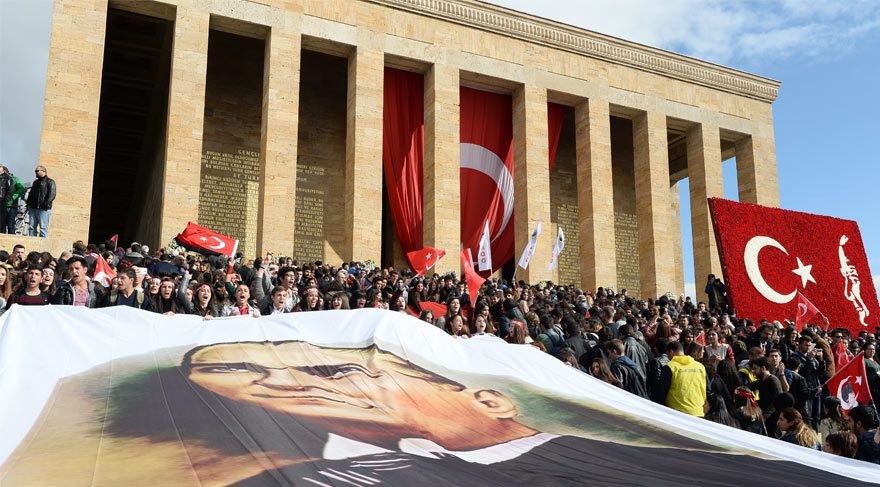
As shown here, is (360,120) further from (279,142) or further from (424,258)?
(424,258)

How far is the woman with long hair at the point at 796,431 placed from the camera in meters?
6.57

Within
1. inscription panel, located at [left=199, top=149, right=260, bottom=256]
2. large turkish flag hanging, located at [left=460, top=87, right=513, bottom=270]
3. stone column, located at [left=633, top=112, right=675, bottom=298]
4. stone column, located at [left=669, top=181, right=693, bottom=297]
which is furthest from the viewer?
stone column, located at [left=669, top=181, right=693, bottom=297]

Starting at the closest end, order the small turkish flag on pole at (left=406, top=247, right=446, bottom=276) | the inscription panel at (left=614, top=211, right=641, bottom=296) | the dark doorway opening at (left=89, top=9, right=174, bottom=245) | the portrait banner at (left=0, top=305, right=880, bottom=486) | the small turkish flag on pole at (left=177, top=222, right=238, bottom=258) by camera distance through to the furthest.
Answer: the portrait banner at (left=0, top=305, right=880, bottom=486)
the small turkish flag on pole at (left=177, top=222, right=238, bottom=258)
the small turkish flag on pole at (left=406, top=247, right=446, bottom=276)
the dark doorway opening at (left=89, top=9, right=174, bottom=245)
the inscription panel at (left=614, top=211, right=641, bottom=296)

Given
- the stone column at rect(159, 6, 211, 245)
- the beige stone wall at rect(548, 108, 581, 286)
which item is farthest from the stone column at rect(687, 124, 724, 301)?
the stone column at rect(159, 6, 211, 245)

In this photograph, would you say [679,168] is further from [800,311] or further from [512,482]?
[512,482]

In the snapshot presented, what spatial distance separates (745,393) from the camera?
7.88m

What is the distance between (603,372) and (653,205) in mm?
18464

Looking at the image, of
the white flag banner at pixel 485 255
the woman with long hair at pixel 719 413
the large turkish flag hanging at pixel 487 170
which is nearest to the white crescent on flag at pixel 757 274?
the white flag banner at pixel 485 255

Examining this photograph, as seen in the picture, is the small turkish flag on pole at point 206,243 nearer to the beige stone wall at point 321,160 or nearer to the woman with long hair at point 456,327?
the woman with long hair at point 456,327

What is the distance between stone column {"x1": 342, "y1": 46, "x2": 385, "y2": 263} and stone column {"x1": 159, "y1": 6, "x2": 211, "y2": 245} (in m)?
4.04

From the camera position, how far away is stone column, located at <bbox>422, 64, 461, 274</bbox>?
21.8 m

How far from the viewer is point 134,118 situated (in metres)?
28.0

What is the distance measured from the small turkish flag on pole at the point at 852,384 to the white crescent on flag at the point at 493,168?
14.8 meters

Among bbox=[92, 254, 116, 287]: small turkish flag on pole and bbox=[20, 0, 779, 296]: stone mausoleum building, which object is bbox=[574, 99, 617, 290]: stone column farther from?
bbox=[92, 254, 116, 287]: small turkish flag on pole
